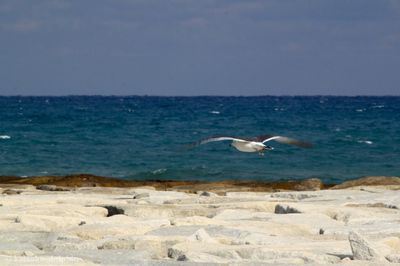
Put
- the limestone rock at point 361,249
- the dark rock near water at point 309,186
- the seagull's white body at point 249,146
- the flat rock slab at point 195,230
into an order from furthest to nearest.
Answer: the dark rock near water at point 309,186 → the seagull's white body at point 249,146 → the flat rock slab at point 195,230 → the limestone rock at point 361,249

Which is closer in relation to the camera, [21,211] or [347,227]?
[347,227]

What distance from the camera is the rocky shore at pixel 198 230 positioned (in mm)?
7668

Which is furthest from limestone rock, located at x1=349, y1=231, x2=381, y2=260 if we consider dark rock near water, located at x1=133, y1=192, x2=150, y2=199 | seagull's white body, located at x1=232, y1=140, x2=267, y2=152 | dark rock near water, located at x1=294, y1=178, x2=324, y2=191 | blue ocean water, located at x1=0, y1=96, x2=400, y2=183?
blue ocean water, located at x1=0, y1=96, x2=400, y2=183

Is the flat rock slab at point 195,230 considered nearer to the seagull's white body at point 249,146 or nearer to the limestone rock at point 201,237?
the limestone rock at point 201,237

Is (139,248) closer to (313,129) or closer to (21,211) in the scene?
(21,211)

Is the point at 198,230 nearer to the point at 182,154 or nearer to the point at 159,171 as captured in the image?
the point at 159,171

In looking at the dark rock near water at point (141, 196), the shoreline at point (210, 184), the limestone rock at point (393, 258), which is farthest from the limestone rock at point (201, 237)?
the shoreline at point (210, 184)

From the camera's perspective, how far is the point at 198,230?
864 cm

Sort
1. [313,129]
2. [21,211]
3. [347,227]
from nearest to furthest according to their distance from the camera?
[347,227] → [21,211] → [313,129]

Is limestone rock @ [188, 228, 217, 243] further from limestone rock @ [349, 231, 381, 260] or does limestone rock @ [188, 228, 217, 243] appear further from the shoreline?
the shoreline

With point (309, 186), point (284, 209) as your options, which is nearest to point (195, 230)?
point (284, 209)

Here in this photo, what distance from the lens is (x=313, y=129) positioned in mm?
47781

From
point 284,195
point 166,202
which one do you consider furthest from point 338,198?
point 166,202

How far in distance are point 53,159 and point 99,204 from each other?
1988 cm
